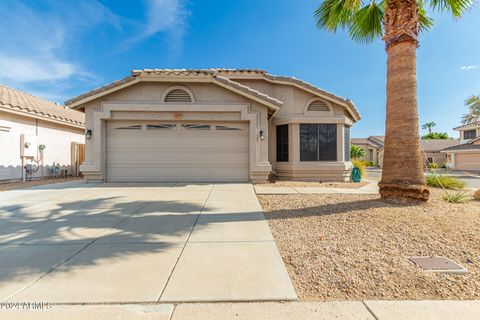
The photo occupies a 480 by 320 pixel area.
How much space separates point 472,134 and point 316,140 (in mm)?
35252

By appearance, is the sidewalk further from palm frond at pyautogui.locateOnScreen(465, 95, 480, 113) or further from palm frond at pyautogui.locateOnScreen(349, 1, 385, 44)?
palm frond at pyautogui.locateOnScreen(465, 95, 480, 113)

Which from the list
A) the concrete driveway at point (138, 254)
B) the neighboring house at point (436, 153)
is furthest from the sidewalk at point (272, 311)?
the neighboring house at point (436, 153)

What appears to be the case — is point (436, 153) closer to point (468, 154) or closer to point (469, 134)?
point (469, 134)

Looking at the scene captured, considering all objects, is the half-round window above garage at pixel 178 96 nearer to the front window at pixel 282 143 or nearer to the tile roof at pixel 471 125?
the front window at pixel 282 143

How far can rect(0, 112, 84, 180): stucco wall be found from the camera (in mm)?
10484

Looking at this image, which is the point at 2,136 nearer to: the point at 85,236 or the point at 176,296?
the point at 85,236

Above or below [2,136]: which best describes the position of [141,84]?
above

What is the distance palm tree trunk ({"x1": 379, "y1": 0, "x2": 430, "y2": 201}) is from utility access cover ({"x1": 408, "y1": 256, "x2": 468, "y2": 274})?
3.05 meters

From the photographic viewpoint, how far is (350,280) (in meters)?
2.61

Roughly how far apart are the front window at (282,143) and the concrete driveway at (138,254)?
20.5 ft

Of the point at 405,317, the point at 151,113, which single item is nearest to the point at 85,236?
the point at 405,317

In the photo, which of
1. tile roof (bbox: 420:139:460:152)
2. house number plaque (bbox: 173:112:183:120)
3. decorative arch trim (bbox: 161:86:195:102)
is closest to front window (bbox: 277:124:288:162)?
decorative arch trim (bbox: 161:86:195:102)

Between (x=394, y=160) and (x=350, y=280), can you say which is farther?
(x=394, y=160)

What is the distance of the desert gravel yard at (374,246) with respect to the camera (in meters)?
2.48
